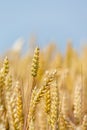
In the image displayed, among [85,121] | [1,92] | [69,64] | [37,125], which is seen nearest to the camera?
[1,92]

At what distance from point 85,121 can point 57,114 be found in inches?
3.5

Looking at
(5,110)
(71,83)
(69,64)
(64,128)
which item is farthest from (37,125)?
(69,64)

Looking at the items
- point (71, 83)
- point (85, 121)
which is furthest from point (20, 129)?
point (71, 83)

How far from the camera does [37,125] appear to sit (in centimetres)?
105

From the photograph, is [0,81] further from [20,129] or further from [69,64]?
[69,64]

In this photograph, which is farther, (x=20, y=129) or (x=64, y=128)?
(x=64, y=128)

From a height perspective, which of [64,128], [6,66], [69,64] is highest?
[69,64]

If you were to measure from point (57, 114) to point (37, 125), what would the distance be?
8.9 inches

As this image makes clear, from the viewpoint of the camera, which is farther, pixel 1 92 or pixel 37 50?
pixel 37 50

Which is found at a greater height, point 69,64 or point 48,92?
point 69,64

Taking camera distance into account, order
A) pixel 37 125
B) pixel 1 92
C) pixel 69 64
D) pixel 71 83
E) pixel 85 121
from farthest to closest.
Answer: pixel 69 64
pixel 71 83
pixel 37 125
pixel 85 121
pixel 1 92

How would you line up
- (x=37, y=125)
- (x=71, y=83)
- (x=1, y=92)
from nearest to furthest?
(x=1, y=92) → (x=37, y=125) → (x=71, y=83)

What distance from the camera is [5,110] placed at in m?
0.85

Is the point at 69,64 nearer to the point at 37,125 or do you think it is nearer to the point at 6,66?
the point at 37,125
